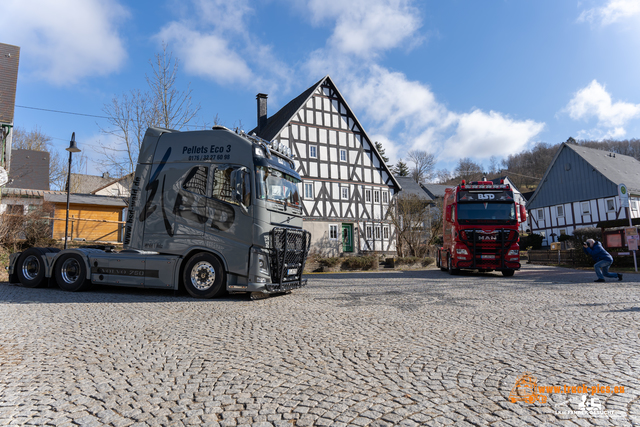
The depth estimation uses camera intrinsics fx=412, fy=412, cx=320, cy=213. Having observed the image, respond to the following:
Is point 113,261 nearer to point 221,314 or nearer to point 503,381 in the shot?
point 221,314

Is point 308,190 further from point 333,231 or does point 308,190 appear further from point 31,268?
point 31,268

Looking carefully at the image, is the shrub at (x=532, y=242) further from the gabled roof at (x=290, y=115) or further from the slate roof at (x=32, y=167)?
the slate roof at (x=32, y=167)

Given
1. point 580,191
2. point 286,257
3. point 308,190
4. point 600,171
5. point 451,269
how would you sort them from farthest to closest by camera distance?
point 580,191 < point 600,171 < point 308,190 < point 451,269 < point 286,257

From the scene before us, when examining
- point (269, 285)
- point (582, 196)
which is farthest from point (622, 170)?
point (269, 285)

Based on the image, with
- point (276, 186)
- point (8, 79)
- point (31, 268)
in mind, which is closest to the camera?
point (276, 186)

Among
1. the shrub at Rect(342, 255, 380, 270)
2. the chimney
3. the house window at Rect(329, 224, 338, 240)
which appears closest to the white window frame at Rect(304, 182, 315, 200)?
the house window at Rect(329, 224, 338, 240)

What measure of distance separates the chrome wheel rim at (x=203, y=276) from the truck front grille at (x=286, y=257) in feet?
4.01

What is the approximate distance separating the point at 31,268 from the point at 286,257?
21.7ft

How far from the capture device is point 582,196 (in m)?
39.1

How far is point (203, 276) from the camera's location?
8555 millimetres

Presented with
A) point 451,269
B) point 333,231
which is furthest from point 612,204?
point 451,269

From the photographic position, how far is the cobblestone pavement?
9.08 feet

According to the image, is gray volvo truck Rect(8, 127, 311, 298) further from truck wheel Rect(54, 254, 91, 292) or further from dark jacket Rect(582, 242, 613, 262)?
dark jacket Rect(582, 242, 613, 262)

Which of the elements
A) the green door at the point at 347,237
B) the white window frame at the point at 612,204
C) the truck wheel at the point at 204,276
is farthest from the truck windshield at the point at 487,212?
the white window frame at the point at 612,204
